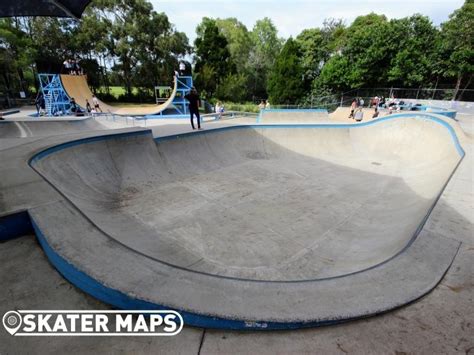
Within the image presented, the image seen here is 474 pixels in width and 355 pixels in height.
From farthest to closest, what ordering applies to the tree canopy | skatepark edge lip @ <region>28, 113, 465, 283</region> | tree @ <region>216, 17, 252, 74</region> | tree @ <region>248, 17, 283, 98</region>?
1. tree @ <region>216, 17, 252, 74</region>
2. tree @ <region>248, 17, 283, 98</region>
3. the tree canopy
4. skatepark edge lip @ <region>28, 113, 465, 283</region>

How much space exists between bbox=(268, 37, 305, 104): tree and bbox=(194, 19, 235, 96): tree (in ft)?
25.4

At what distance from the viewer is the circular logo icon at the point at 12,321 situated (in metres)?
1.86

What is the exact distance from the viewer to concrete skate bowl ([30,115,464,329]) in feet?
6.61

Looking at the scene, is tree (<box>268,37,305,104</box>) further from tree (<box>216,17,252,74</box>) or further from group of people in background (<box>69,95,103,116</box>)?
group of people in background (<box>69,95,103,116</box>)

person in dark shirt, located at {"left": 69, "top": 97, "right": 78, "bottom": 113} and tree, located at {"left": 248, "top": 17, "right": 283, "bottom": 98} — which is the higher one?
tree, located at {"left": 248, "top": 17, "right": 283, "bottom": 98}

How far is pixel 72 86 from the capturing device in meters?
19.7

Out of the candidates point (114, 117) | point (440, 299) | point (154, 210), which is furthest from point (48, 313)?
point (114, 117)

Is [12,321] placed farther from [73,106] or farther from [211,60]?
[211,60]

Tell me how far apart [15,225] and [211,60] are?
Answer: 35257 mm

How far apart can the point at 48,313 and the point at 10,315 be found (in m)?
0.29

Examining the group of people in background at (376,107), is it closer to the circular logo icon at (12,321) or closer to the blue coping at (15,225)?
the blue coping at (15,225)

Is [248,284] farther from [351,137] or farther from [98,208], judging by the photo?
[351,137]

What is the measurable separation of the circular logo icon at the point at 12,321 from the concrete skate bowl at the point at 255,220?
45 centimetres

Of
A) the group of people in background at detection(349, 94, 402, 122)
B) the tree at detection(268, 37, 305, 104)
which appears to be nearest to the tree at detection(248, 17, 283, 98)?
the tree at detection(268, 37, 305, 104)
